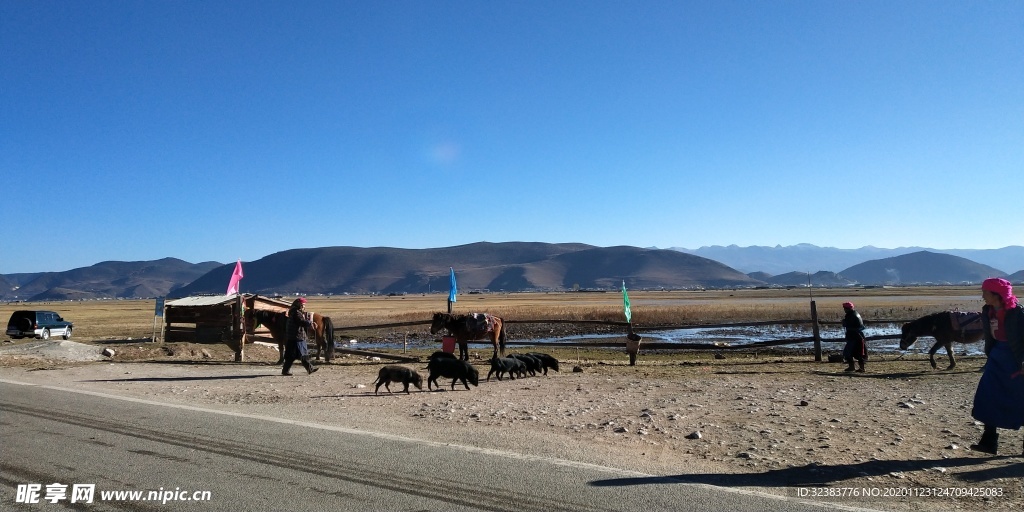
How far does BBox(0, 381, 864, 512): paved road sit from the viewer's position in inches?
220

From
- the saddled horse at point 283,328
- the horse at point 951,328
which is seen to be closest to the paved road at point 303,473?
the saddled horse at point 283,328

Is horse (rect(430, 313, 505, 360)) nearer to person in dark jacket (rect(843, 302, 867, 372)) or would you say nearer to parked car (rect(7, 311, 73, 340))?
person in dark jacket (rect(843, 302, 867, 372))

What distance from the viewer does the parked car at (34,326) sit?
101 ft

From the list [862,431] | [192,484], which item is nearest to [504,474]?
[192,484]

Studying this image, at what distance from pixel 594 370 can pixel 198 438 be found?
1047 centimetres

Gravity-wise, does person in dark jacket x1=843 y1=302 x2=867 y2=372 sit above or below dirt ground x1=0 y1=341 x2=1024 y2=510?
above

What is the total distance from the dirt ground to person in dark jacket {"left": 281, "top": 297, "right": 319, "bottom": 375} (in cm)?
55

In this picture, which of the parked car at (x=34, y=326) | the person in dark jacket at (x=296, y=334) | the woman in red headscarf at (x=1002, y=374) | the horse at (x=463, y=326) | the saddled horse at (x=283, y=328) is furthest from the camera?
the parked car at (x=34, y=326)

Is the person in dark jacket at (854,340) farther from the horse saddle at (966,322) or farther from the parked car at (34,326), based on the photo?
the parked car at (34,326)

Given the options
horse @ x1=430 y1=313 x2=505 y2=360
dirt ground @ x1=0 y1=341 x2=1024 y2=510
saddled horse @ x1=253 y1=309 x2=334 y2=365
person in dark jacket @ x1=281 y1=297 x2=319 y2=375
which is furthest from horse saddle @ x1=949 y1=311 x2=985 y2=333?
saddled horse @ x1=253 y1=309 x2=334 y2=365

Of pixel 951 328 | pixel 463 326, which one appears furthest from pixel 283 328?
pixel 951 328

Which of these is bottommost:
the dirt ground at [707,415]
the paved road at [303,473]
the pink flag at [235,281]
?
the dirt ground at [707,415]

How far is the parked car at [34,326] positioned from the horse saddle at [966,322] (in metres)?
37.6

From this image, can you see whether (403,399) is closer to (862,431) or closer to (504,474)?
(504,474)
